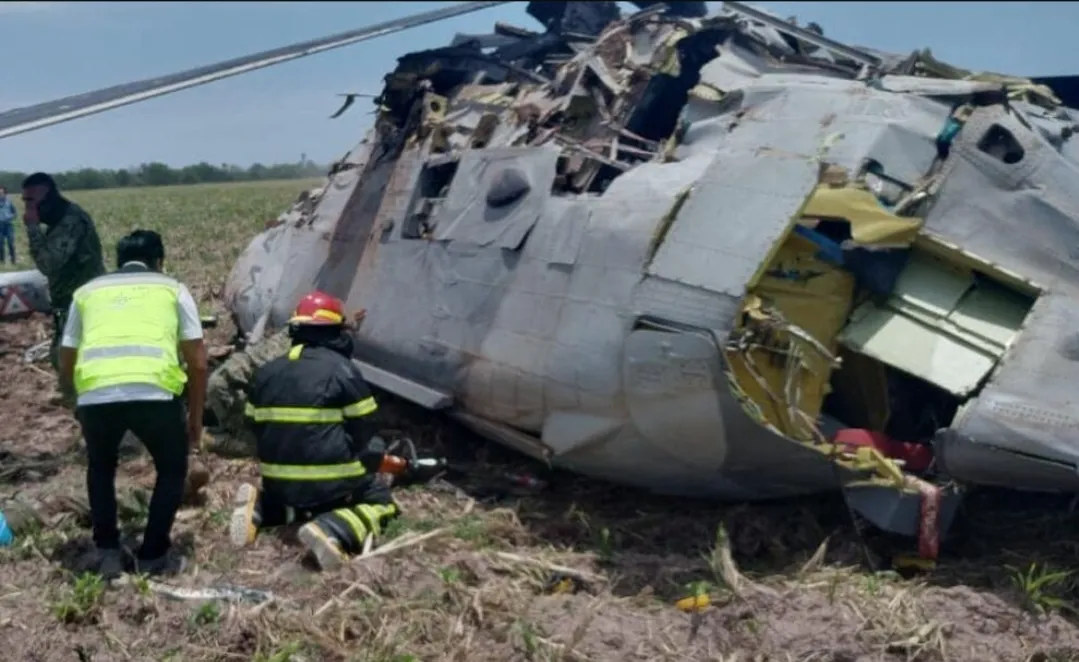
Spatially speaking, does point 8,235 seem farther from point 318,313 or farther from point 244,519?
point 244,519

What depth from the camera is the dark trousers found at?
18.1 ft

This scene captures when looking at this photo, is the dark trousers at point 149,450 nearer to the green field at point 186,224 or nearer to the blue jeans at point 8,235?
the green field at point 186,224

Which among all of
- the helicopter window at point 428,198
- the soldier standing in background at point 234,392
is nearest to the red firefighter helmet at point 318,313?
the soldier standing in background at point 234,392

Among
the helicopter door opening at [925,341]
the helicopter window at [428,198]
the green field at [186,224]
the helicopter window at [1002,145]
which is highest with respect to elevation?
the helicopter window at [1002,145]

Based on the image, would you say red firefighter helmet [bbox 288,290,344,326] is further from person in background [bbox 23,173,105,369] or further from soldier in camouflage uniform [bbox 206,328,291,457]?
person in background [bbox 23,173,105,369]

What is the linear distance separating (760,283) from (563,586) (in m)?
1.81

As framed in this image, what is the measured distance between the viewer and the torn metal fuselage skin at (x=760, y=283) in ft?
18.5

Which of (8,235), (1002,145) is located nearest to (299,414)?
(1002,145)

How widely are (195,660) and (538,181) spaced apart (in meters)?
3.51

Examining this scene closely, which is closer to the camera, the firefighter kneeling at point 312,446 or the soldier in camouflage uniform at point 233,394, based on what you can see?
the firefighter kneeling at point 312,446

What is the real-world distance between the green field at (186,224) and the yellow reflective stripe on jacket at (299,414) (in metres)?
3.92

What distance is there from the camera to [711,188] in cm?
610

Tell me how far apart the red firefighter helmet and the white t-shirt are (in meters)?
0.73

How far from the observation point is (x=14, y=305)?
9094 mm
